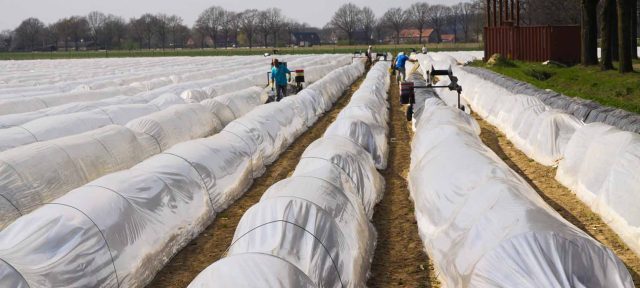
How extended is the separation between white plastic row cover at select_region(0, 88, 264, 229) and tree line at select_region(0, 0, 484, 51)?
120m

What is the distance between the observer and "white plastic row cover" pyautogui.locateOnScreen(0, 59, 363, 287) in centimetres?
676

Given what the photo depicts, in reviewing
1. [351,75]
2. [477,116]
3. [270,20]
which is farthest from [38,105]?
[270,20]

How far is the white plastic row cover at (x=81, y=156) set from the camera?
31.6 feet

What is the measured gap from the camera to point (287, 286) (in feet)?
17.4

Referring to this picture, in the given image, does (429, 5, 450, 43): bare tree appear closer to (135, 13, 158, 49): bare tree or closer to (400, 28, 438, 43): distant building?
(400, 28, 438, 43): distant building

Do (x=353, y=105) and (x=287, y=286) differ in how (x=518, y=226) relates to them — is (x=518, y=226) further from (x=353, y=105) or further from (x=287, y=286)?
(x=353, y=105)

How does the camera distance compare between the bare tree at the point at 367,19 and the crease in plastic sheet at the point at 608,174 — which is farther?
the bare tree at the point at 367,19

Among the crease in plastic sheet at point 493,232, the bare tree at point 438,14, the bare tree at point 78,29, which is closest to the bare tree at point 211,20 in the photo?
the bare tree at point 78,29

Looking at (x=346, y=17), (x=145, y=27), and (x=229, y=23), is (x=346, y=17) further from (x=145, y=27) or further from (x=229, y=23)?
(x=145, y=27)

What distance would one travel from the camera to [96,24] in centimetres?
16112

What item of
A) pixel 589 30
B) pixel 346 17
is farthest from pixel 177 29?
pixel 589 30

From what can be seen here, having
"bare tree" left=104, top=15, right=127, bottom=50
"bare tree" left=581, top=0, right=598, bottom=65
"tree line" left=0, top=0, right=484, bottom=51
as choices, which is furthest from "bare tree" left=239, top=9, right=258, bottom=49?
"bare tree" left=581, top=0, right=598, bottom=65

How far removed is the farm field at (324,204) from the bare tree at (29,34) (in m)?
132

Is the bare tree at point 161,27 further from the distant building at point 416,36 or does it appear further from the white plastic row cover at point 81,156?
the white plastic row cover at point 81,156
